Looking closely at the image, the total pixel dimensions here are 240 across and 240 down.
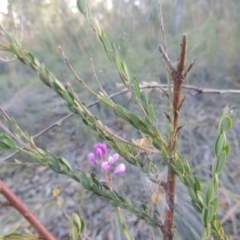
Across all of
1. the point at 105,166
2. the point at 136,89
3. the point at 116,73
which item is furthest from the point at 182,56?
the point at 116,73

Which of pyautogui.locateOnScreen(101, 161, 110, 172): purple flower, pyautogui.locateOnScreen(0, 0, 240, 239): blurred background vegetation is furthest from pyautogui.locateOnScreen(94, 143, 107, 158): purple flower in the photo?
pyautogui.locateOnScreen(0, 0, 240, 239): blurred background vegetation

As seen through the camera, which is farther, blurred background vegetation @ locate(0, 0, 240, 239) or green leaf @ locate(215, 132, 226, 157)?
blurred background vegetation @ locate(0, 0, 240, 239)

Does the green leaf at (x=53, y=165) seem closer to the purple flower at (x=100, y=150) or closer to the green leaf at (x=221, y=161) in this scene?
the purple flower at (x=100, y=150)

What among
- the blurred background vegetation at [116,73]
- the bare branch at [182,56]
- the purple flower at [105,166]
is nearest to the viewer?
the bare branch at [182,56]

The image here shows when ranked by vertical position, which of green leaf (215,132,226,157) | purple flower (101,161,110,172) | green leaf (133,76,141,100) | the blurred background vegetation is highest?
green leaf (133,76,141,100)

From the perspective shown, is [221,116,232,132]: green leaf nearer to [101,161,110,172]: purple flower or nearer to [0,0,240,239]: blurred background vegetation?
[101,161,110,172]: purple flower

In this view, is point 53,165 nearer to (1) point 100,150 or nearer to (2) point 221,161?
(1) point 100,150

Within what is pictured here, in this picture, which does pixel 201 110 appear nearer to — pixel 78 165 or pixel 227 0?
pixel 78 165

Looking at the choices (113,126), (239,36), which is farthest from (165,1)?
(113,126)

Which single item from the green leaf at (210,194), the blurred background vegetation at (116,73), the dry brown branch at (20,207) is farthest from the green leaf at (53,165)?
the blurred background vegetation at (116,73)
